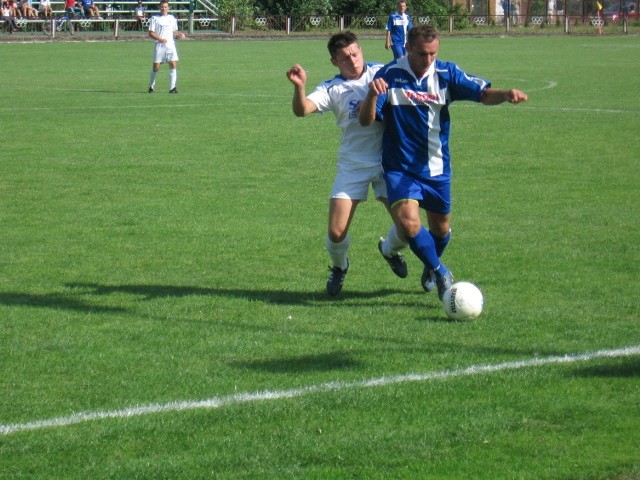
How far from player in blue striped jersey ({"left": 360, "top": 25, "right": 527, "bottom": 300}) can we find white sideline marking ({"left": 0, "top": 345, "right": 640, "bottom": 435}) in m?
1.36

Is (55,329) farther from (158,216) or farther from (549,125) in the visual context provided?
(549,125)

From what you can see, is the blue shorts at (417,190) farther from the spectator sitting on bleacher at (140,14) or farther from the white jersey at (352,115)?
the spectator sitting on bleacher at (140,14)

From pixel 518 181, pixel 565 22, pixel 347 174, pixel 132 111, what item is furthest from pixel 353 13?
pixel 347 174

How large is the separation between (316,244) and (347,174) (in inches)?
78.2

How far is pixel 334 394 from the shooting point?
18.7 feet

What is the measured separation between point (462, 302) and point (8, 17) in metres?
48.6

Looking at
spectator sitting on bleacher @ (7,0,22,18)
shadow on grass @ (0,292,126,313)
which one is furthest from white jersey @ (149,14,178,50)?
spectator sitting on bleacher @ (7,0,22,18)

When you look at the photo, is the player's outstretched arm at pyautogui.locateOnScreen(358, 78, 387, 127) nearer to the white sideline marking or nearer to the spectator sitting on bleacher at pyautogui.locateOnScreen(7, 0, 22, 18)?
the white sideline marking

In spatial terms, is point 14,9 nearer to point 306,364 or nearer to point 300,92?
point 300,92

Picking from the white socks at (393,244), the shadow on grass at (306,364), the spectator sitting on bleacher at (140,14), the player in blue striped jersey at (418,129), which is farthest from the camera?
the spectator sitting on bleacher at (140,14)

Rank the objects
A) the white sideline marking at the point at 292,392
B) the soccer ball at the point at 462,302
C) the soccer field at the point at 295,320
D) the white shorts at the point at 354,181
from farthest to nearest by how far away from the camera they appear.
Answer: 1. the white shorts at the point at 354,181
2. the soccer ball at the point at 462,302
3. the white sideline marking at the point at 292,392
4. the soccer field at the point at 295,320

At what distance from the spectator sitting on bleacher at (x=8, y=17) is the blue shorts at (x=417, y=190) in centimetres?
4767

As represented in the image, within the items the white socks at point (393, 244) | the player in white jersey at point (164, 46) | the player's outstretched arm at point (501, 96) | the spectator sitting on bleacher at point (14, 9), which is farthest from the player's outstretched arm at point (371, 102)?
the spectator sitting on bleacher at point (14, 9)

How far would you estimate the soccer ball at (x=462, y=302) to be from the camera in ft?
23.4
